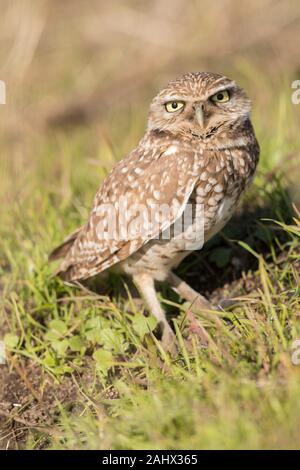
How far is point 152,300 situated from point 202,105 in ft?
3.71

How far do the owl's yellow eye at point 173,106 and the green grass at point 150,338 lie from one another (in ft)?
2.60

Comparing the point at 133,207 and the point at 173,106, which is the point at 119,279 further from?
the point at 173,106

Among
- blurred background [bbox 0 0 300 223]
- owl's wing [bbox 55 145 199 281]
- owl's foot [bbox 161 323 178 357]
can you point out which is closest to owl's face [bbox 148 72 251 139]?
owl's wing [bbox 55 145 199 281]

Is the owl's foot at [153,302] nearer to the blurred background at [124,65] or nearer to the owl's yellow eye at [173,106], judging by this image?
the owl's yellow eye at [173,106]

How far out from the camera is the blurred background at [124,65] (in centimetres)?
698

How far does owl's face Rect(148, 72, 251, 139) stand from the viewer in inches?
134

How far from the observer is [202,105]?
3.40 meters

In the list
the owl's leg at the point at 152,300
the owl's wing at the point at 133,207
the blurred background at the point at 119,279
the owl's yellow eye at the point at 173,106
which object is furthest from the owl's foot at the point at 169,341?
the owl's yellow eye at the point at 173,106

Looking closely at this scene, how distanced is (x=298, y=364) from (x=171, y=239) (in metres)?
1.12

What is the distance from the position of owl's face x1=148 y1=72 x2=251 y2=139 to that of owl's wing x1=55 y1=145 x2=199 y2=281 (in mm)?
138

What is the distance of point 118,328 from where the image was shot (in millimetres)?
3713

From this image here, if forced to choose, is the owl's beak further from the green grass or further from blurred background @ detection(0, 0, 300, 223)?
blurred background @ detection(0, 0, 300, 223)

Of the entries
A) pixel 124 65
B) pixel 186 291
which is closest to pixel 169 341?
pixel 186 291

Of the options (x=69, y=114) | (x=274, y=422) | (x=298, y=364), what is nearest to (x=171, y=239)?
(x=298, y=364)
